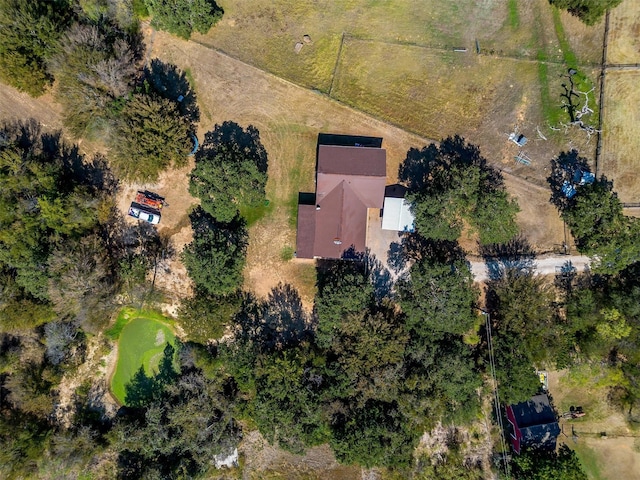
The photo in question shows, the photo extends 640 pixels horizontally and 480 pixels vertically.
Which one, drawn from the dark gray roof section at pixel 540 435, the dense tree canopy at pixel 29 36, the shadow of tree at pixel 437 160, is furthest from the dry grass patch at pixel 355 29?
the dark gray roof section at pixel 540 435

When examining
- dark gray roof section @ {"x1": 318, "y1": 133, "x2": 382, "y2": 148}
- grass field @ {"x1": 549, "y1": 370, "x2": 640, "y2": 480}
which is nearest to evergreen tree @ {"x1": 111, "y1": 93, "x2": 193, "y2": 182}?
dark gray roof section @ {"x1": 318, "y1": 133, "x2": 382, "y2": 148}

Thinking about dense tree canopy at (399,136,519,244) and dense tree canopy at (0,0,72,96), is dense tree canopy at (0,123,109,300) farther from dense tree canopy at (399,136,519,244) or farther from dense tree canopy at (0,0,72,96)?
dense tree canopy at (399,136,519,244)

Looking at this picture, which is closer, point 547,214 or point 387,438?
point 387,438

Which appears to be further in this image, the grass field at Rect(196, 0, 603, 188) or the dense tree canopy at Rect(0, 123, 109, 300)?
the grass field at Rect(196, 0, 603, 188)

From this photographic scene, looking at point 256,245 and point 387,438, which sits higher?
point 256,245

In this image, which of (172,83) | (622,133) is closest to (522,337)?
(622,133)

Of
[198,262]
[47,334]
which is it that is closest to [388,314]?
[198,262]

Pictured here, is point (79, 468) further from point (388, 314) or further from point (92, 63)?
point (92, 63)

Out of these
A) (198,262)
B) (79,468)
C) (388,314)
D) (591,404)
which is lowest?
(79,468)
